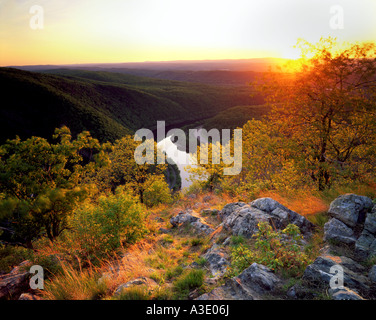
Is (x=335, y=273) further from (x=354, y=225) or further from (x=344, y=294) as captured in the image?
(x=354, y=225)

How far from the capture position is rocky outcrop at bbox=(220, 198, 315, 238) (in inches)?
294

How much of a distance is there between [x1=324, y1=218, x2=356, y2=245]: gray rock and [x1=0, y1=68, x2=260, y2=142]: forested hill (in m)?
93.6

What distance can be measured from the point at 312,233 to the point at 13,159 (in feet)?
42.1

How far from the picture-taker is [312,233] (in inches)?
280

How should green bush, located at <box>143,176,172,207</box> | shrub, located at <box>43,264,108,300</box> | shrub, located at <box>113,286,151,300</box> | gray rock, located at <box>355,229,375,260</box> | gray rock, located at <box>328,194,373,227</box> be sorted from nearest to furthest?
shrub, located at <box>113,286,151,300</box> → shrub, located at <box>43,264,108,300</box> → gray rock, located at <box>355,229,375,260</box> → gray rock, located at <box>328,194,373,227</box> → green bush, located at <box>143,176,172,207</box>

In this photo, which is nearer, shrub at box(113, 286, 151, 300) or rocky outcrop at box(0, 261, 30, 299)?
shrub at box(113, 286, 151, 300)

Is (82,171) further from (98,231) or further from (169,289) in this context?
(169,289)

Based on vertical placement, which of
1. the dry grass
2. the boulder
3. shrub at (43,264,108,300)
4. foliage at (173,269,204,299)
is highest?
the dry grass

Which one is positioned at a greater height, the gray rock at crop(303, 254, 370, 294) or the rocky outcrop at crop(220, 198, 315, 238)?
the gray rock at crop(303, 254, 370, 294)

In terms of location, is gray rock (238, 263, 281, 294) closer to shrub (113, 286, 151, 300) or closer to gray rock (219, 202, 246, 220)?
shrub (113, 286, 151, 300)

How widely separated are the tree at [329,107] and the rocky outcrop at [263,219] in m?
4.07

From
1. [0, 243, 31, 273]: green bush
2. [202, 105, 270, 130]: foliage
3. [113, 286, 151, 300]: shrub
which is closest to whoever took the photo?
[113, 286, 151, 300]: shrub

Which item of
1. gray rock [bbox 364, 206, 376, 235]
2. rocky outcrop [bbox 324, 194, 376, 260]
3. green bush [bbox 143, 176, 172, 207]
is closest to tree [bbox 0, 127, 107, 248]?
rocky outcrop [bbox 324, 194, 376, 260]
